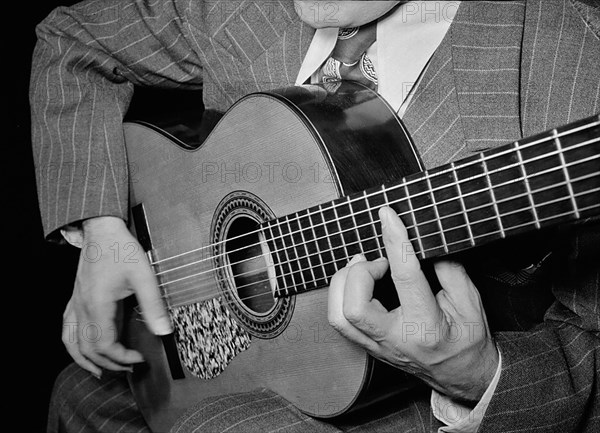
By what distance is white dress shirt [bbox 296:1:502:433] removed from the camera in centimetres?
115

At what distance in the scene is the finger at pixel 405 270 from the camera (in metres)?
0.97

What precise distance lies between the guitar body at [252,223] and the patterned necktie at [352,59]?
0.19 feet

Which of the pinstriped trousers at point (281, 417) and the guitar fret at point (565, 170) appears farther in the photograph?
the pinstriped trousers at point (281, 417)

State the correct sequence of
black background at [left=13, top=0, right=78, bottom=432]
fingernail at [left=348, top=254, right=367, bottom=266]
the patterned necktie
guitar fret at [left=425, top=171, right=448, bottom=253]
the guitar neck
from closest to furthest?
the guitar neck < guitar fret at [left=425, top=171, right=448, bottom=253] < fingernail at [left=348, top=254, right=367, bottom=266] < the patterned necktie < black background at [left=13, top=0, right=78, bottom=432]

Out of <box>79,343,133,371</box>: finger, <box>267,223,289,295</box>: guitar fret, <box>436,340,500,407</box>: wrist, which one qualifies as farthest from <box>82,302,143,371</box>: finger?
<box>436,340,500,407</box>: wrist

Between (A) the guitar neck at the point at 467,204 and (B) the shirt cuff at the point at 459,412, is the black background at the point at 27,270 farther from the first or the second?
(B) the shirt cuff at the point at 459,412

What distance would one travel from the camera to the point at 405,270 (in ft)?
3.22

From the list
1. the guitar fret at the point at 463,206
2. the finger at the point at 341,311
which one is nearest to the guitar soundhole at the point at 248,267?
the finger at the point at 341,311

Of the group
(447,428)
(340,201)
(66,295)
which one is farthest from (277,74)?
(66,295)

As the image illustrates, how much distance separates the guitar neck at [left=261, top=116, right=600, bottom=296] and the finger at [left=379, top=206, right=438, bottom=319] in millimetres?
17

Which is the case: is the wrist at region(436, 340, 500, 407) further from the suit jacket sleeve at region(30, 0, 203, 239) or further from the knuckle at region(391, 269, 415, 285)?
the suit jacket sleeve at region(30, 0, 203, 239)

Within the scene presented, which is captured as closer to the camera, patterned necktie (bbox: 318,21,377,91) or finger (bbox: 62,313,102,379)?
patterned necktie (bbox: 318,21,377,91)

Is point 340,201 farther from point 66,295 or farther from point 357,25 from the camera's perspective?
point 66,295

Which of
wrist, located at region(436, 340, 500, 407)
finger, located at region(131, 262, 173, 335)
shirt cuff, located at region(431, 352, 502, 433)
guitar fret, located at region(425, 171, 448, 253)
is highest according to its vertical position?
guitar fret, located at region(425, 171, 448, 253)
